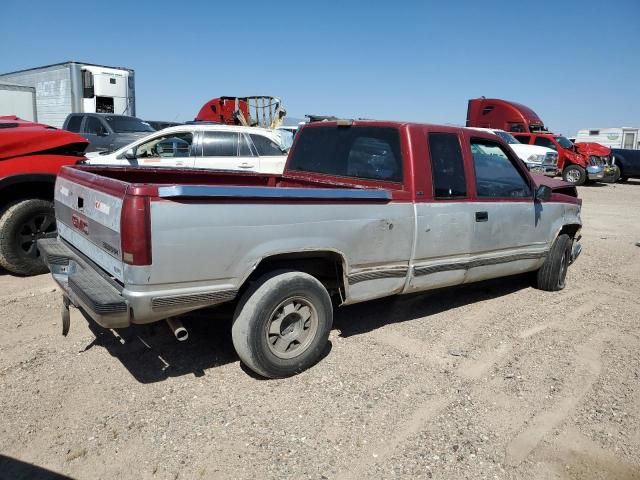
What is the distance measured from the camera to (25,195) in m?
5.48

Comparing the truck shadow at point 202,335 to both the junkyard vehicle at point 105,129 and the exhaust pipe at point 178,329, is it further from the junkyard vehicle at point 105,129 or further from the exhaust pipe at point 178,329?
the junkyard vehicle at point 105,129

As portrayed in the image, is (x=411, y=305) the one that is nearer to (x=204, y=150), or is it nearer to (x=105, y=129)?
(x=204, y=150)

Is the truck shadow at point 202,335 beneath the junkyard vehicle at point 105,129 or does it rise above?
beneath

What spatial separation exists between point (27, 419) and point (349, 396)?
192 centimetres

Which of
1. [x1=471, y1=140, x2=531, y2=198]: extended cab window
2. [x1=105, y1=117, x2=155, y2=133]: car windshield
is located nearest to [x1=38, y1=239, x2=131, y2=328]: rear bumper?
[x1=471, y1=140, x2=531, y2=198]: extended cab window

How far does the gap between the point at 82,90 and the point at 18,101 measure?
2.26 metres

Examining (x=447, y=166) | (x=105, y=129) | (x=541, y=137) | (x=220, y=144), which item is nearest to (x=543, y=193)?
(x=447, y=166)

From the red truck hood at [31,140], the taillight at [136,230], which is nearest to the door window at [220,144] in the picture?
the red truck hood at [31,140]

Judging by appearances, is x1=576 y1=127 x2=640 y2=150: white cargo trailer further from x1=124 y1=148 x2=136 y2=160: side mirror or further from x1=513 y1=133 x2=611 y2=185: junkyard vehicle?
x1=124 y1=148 x2=136 y2=160: side mirror

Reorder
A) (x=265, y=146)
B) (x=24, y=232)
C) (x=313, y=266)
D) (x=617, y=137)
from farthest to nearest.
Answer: (x=617, y=137) < (x=265, y=146) < (x=24, y=232) < (x=313, y=266)

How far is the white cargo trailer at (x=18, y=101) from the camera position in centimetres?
1759

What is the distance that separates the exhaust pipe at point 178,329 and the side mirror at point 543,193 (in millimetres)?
3624

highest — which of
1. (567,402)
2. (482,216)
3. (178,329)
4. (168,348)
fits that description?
(482,216)

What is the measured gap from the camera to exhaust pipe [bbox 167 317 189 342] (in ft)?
10.2
